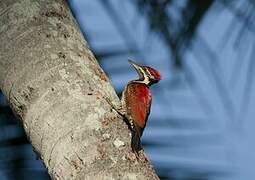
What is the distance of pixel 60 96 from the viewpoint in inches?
76.0

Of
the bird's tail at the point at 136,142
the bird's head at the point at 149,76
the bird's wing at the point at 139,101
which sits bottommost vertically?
the bird's tail at the point at 136,142

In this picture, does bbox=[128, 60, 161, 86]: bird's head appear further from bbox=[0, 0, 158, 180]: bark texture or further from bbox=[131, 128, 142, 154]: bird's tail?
bbox=[131, 128, 142, 154]: bird's tail

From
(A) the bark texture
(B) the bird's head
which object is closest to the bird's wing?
(B) the bird's head

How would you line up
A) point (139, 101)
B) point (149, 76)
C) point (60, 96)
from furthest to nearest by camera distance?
point (149, 76) < point (139, 101) < point (60, 96)

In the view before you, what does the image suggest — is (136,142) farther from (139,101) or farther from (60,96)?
(139,101)

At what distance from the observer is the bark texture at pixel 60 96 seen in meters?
1.80

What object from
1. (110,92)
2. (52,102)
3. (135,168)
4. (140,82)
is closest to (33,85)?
(52,102)

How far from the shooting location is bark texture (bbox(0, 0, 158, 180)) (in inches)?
70.9

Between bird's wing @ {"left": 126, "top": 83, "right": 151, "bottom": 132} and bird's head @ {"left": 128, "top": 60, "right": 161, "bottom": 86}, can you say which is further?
bird's head @ {"left": 128, "top": 60, "right": 161, "bottom": 86}

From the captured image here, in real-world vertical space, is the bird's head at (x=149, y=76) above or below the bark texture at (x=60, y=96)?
above

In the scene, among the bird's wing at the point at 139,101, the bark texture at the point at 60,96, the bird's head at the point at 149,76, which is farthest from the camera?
the bird's head at the point at 149,76

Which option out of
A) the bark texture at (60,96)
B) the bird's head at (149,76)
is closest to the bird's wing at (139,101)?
the bird's head at (149,76)

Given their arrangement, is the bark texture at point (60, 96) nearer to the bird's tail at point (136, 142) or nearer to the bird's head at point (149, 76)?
the bird's tail at point (136, 142)

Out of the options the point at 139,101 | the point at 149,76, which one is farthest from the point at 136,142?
the point at 149,76
